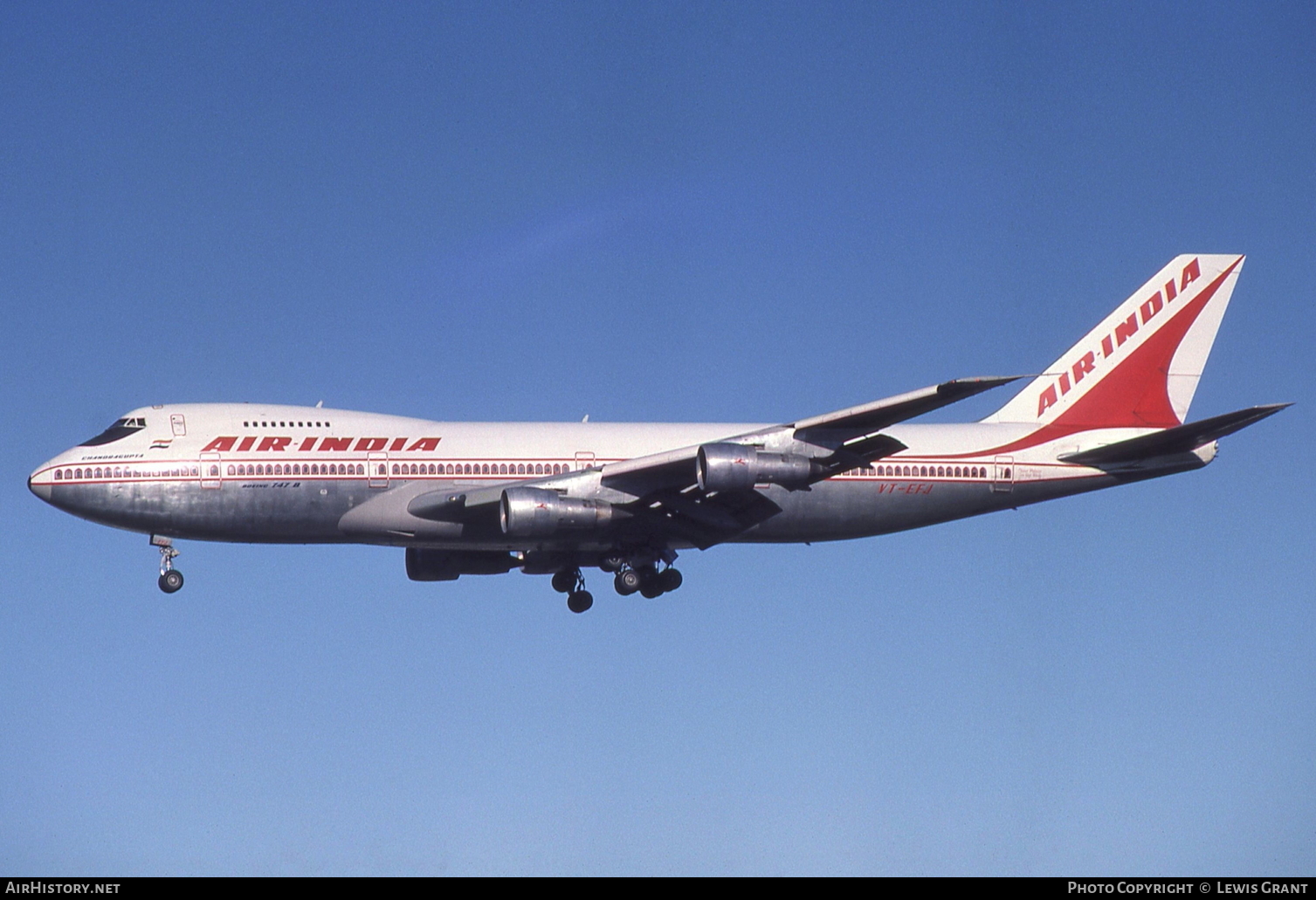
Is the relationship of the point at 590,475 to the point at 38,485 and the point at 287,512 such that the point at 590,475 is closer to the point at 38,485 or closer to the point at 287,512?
the point at 287,512

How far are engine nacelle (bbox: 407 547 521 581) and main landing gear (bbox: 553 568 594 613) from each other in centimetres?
158

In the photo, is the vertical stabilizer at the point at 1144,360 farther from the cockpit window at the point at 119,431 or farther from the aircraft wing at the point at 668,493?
the cockpit window at the point at 119,431

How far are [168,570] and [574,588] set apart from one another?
13175mm

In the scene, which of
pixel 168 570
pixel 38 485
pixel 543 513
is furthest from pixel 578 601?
pixel 38 485

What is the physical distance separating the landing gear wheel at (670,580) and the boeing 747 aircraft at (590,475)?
0.26 ft

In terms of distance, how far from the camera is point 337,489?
155 feet

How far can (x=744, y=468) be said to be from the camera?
43906mm

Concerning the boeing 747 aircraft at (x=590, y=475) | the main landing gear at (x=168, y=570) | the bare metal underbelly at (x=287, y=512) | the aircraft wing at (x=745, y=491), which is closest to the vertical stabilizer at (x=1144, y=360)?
the boeing 747 aircraft at (x=590, y=475)

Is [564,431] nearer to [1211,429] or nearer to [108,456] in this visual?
[108,456]

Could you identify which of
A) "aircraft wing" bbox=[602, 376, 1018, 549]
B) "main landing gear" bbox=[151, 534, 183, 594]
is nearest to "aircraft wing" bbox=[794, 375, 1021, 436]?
"aircraft wing" bbox=[602, 376, 1018, 549]

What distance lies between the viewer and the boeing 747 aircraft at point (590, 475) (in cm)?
4522

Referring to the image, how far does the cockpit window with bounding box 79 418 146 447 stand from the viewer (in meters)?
47.4
